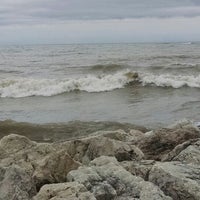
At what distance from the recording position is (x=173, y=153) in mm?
6020

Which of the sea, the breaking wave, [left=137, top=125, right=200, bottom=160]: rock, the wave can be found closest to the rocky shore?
[left=137, top=125, right=200, bottom=160]: rock

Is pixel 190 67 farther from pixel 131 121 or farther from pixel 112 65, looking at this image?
pixel 131 121

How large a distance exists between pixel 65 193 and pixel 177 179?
1.13 m

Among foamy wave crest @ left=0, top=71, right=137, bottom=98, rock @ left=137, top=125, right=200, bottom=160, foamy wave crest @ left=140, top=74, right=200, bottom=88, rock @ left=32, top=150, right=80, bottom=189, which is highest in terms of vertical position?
rock @ left=32, top=150, right=80, bottom=189

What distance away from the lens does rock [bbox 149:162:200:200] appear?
Answer: 4.24 meters

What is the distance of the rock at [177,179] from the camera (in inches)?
167

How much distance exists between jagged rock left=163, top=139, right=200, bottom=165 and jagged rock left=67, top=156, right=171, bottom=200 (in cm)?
98

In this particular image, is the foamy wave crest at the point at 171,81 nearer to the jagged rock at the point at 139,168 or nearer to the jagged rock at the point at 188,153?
the jagged rock at the point at 188,153

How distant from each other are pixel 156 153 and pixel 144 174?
81.2 inches

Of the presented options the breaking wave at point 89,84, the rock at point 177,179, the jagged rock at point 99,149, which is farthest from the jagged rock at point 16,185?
the breaking wave at point 89,84

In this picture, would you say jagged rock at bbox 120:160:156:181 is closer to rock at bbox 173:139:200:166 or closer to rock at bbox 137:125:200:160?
rock at bbox 173:139:200:166

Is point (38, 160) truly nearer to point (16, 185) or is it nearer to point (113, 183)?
point (16, 185)

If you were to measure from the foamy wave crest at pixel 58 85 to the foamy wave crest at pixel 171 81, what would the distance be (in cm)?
97

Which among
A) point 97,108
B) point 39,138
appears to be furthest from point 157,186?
point 97,108
